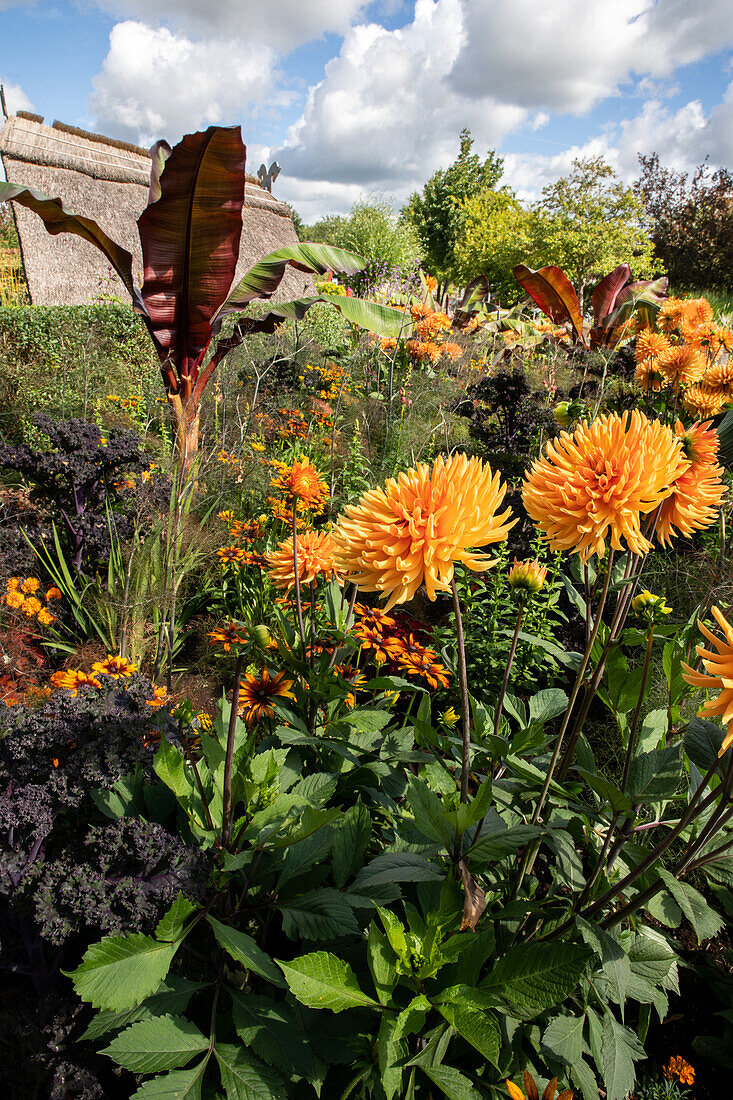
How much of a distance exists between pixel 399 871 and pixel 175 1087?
18.8 inches

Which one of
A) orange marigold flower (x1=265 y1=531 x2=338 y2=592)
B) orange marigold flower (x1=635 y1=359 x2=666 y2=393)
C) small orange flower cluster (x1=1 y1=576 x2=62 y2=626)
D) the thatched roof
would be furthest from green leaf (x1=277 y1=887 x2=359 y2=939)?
the thatched roof

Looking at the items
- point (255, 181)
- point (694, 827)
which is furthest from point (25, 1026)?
point (255, 181)

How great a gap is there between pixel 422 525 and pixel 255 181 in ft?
45.9

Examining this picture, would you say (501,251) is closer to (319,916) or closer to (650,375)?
(650,375)

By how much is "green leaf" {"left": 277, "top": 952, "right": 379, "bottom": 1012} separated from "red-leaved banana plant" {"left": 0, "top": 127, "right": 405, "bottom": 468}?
2864 millimetres

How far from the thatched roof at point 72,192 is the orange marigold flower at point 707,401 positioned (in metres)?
8.28

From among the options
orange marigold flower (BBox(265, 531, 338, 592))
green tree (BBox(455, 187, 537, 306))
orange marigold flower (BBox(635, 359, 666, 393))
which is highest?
green tree (BBox(455, 187, 537, 306))

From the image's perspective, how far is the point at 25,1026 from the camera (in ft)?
3.60

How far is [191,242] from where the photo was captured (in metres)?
3.96

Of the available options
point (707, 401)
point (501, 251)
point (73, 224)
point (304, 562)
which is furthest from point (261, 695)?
point (501, 251)

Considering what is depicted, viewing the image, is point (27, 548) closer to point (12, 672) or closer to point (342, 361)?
point (12, 672)

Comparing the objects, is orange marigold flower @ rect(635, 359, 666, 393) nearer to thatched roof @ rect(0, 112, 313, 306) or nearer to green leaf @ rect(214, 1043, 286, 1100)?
green leaf @ rect(214, 1043, 286, 1100)

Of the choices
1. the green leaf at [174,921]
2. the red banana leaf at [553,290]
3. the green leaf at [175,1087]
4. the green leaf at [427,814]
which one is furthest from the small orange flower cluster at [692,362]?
the green leaf at [175,1087]

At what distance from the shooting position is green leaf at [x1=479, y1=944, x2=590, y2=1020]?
90cm
